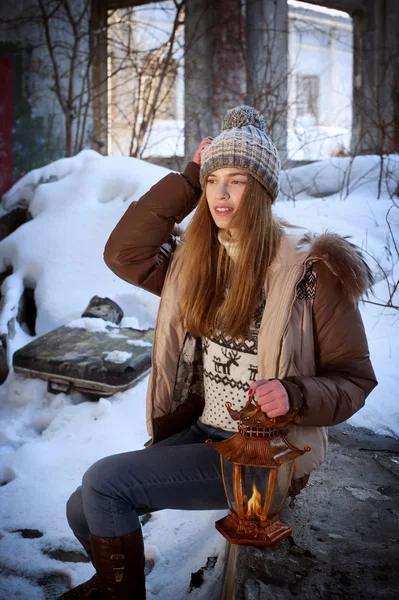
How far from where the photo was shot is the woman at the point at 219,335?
1788mm

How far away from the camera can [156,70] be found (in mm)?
8812

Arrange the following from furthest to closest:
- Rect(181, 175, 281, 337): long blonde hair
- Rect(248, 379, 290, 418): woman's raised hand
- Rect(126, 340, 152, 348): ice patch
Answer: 1. Rect(126, 340, 152, 348): ice patch
2. Rect(181, 175, 281, 337): long blonde hair
3. Rect(248, 379, 290, 418): woman's raised hand

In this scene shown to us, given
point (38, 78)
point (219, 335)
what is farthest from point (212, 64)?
point (219, 335)

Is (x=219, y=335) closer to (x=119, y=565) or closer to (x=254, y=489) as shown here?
(x=254, y=489)

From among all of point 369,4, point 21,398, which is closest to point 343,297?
point 21,398

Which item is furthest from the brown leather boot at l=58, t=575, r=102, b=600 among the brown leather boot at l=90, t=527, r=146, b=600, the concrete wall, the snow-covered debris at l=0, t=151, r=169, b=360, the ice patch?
the concrete wall

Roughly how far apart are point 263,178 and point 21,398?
283cm

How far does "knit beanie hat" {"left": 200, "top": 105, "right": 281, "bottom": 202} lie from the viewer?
195cm

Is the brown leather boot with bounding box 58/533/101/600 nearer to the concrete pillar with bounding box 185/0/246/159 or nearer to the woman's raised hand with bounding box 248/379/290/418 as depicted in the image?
the woman's raised hand with bounding box 248/379/290/418

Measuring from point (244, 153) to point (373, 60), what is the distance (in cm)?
925

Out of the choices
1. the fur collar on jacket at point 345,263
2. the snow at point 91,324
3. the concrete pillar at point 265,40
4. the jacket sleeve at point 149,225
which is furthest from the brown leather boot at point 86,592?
the concrete pillar at point 265,40

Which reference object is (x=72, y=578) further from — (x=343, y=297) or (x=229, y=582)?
(x=343, y=297)

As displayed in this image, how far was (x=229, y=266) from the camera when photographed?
2.08 m

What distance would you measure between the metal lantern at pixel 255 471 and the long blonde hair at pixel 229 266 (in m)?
0.38
